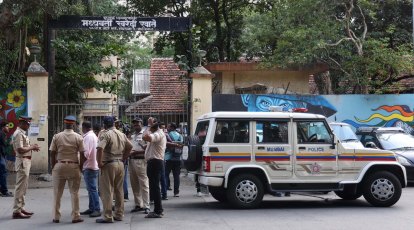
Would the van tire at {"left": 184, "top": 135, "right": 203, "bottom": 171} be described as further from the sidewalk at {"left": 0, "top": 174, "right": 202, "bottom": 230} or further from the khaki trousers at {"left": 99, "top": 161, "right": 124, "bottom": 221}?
the khaki trousers at {"left": 99, "top": 161, "right": 124, "bottom": 221}

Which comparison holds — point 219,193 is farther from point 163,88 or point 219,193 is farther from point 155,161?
point 163,88

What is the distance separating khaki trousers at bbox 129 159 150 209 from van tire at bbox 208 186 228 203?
1.68m

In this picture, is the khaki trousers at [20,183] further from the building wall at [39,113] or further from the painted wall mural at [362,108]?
the painted wall mural at [362,108]

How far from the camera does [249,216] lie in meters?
10.3

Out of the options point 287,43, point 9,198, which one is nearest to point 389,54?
point 287,43

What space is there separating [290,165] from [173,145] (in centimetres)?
255

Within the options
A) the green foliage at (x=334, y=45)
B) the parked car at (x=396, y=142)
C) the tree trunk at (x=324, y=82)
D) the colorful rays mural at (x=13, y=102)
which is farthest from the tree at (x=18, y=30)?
the tree trunk at (x=324, y=82)

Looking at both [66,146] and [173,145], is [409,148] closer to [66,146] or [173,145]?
[173,145]

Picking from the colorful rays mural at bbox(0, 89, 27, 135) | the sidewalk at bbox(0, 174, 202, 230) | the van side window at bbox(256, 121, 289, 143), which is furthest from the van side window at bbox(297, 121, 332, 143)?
the colorful rays mural at bbox(0, 89, 27, 135)

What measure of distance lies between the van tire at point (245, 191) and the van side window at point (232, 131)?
74cm

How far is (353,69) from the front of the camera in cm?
1984

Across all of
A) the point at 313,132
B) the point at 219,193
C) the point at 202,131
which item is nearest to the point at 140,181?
the point at 202,131

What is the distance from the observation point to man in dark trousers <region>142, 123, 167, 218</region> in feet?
32.3

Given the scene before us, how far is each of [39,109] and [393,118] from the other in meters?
11.8
